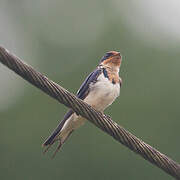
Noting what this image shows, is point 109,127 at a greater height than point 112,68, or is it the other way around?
point 109,127

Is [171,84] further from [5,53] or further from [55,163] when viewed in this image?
[5,53]

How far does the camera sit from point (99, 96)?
488 centimetres

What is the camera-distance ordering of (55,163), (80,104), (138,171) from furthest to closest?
(55,163)
(138,171)
(80,104)

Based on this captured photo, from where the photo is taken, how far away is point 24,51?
37.4 ft

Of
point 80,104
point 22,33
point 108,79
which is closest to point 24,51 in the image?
point 22,33

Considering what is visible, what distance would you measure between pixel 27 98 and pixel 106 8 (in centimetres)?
241

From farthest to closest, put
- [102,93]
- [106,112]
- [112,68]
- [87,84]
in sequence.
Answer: [106,112] < [112,68] < [87,84] < [102,93]

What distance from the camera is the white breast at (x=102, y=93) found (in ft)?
16.0

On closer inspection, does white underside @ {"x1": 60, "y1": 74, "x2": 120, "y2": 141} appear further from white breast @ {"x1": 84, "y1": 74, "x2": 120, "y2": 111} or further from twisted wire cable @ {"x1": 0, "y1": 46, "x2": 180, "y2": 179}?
twisted wire cable @ {"x1": 0, "y1": 46, "x2": 180, "y2": 179}

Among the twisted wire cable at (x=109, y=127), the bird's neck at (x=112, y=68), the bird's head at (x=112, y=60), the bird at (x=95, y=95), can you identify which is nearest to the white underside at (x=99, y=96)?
the bird at (x=95, y=95)

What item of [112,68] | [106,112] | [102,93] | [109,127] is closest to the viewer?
[109,127]

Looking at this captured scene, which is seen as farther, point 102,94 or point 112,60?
point 112,60

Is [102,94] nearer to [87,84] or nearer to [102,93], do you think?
[102,93]

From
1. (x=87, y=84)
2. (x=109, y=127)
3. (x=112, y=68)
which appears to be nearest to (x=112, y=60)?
(x=112, y=68)
